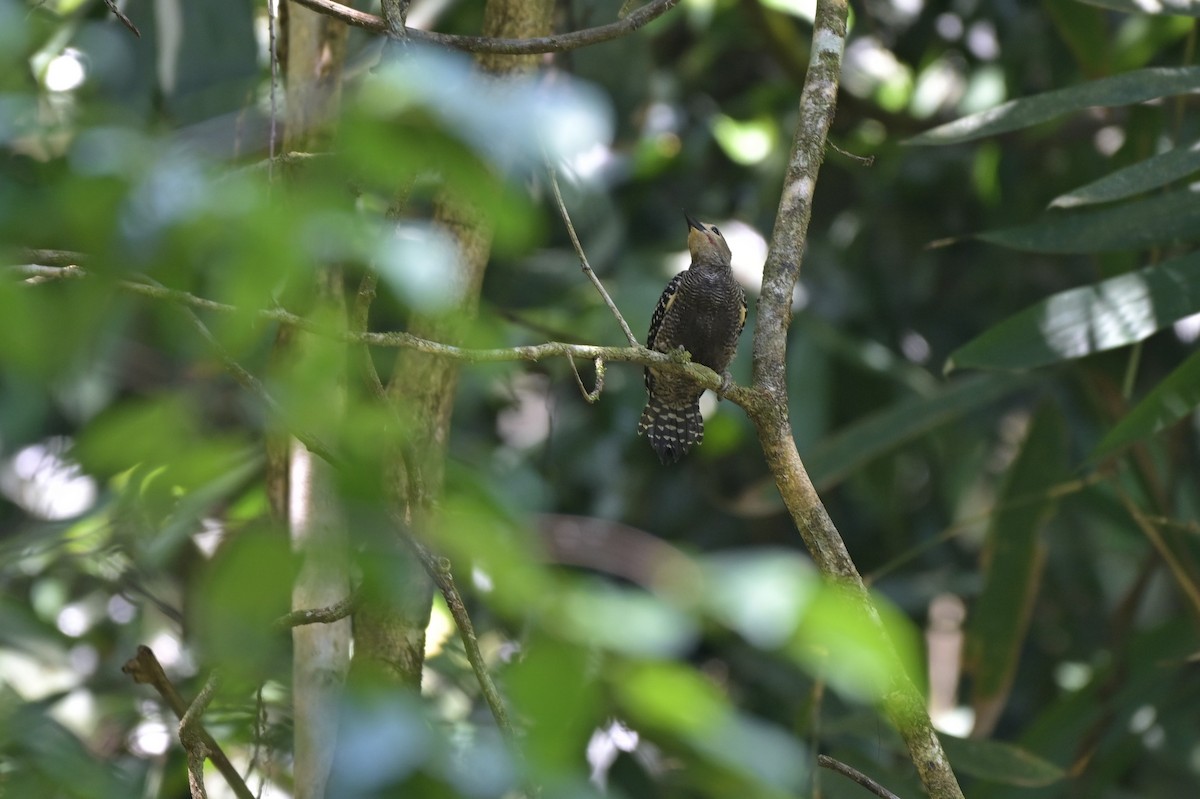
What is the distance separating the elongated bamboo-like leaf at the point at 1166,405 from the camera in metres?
2.89

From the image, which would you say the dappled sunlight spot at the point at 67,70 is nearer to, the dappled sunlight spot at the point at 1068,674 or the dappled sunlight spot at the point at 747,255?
the dappled sunlight spot at the point at 747,255

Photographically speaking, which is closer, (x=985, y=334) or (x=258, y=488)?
(x=985, y=334)

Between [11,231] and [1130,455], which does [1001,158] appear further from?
[11,231]

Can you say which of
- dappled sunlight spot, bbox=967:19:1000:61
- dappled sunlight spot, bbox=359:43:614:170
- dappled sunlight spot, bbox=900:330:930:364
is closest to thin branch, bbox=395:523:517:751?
dappled sunlight spot, bbox=359:43:614:170

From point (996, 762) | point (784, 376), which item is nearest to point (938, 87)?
point (996, 762)

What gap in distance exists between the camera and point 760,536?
18.9ft

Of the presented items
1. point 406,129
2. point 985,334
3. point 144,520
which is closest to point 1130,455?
point 985,334

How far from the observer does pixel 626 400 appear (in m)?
5.11

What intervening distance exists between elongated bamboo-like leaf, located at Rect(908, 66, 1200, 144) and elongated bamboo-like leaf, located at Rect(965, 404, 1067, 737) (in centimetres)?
144

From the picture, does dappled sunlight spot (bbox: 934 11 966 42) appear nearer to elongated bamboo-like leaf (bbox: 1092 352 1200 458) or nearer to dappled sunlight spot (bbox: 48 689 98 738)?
elongated bamboo-like leaf (bbox: 1092 352 1200 458)

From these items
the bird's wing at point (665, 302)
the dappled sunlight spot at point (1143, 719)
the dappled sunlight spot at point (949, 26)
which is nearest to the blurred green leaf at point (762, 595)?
the bird's wing at point (665, 302)

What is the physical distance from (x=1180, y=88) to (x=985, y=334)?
75cm

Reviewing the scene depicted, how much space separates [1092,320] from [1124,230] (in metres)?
0.27

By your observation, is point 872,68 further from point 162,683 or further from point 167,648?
point 162,683
